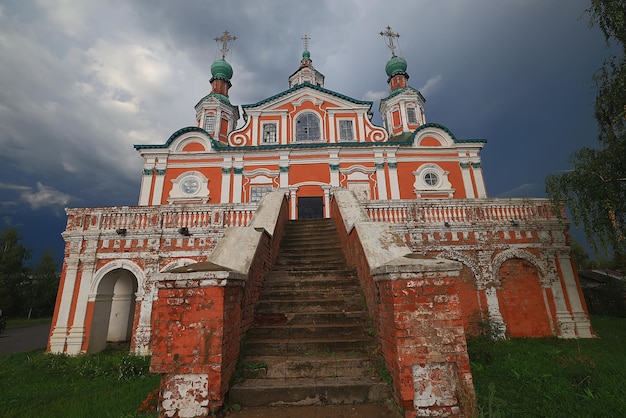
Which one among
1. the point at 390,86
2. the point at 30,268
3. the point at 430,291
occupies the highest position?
the point at 390,86

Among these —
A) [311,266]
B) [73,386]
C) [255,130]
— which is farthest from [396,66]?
[73,386]

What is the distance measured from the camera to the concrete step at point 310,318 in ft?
14.8

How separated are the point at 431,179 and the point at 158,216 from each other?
15.0 metres

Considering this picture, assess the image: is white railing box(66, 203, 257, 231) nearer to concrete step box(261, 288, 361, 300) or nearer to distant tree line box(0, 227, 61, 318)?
concrete step box(261, 288, 361, 300)

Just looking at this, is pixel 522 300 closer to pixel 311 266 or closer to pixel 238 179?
pixel 311 266

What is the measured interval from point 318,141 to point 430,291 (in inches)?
659

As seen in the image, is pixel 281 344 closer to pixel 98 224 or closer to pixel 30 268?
pixel 98 224

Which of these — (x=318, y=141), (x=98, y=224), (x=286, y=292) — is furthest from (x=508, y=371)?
(x=318, y=141)

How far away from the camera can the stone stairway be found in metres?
3.29

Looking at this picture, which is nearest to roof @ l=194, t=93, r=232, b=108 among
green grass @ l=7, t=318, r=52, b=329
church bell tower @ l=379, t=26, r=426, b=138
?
church bell tower @ l=379, t=26, r=426, b=138

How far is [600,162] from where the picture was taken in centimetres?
770

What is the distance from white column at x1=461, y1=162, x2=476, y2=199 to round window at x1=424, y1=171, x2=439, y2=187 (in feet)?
5.29

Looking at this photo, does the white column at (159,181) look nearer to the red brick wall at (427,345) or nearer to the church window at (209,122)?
the church window at (209,122)

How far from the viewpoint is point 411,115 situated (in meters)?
21.9
